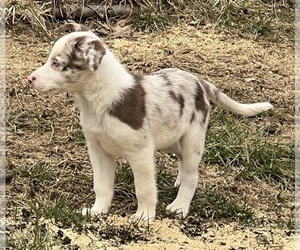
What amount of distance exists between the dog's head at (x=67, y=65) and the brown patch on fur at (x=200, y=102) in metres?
0.89

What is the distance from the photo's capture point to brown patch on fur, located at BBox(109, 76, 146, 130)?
5.34 meters

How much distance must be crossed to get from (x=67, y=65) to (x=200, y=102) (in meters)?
1.09

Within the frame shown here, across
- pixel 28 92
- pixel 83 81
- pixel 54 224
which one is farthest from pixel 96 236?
pixel 28 92

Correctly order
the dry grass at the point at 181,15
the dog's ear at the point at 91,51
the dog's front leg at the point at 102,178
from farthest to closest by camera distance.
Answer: the dry grass at the point at 181,15
the dog's front leg at the point at 102,178
the dog's ear at the point at 91,51

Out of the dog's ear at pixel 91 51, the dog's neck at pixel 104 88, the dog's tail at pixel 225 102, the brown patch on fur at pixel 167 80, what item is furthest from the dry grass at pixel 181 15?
the dog's ear at pixel 91 51

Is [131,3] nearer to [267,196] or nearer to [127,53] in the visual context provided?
[127,53]

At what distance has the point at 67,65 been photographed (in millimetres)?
5246

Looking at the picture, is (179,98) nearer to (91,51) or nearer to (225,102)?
(225,102)

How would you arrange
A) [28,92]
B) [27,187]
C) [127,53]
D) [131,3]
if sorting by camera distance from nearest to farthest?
[27,187], [28,92], [127,53], [131,3]

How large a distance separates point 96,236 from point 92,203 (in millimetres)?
745

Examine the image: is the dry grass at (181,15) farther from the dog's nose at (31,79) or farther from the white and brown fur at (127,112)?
the dog's nose at (31,79)

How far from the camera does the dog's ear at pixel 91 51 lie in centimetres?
516

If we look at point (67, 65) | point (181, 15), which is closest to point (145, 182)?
point (67, 65)

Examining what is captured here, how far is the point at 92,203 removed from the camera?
5957mm
